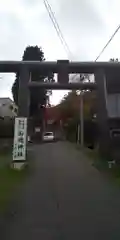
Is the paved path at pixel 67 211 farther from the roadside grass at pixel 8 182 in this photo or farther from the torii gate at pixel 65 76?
the torii gate at pixel 65 76

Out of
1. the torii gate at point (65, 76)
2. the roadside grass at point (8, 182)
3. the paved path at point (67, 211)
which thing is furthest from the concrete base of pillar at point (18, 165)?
the paved path at point (67, 211)

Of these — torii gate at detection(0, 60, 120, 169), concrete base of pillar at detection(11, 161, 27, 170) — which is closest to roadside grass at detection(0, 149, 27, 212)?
concrete base of pillar at detection(11, 161, 27, 170)

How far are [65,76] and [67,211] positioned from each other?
39.7 feet

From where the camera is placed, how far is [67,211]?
8.74 m

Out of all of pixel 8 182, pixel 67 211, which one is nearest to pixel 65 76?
pixel 8 182

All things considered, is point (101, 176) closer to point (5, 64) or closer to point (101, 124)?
point (101, 124)

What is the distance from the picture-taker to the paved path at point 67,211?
22.2 feet

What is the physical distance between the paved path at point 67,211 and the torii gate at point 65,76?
637cm

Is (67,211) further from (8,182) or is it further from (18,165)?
(18,165)

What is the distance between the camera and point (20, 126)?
19234 mm

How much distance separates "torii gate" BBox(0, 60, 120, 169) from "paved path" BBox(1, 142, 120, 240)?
6.37 m

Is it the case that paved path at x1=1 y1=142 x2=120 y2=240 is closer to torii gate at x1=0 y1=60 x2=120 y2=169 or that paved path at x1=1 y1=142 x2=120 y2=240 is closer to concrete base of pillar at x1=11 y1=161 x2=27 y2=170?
concrete base of pillar at x1=11 y1=161 x2=27 y2=170

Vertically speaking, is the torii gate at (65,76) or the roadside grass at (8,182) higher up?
the torii gate at (65,76)

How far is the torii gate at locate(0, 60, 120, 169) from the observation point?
19.3 metres
